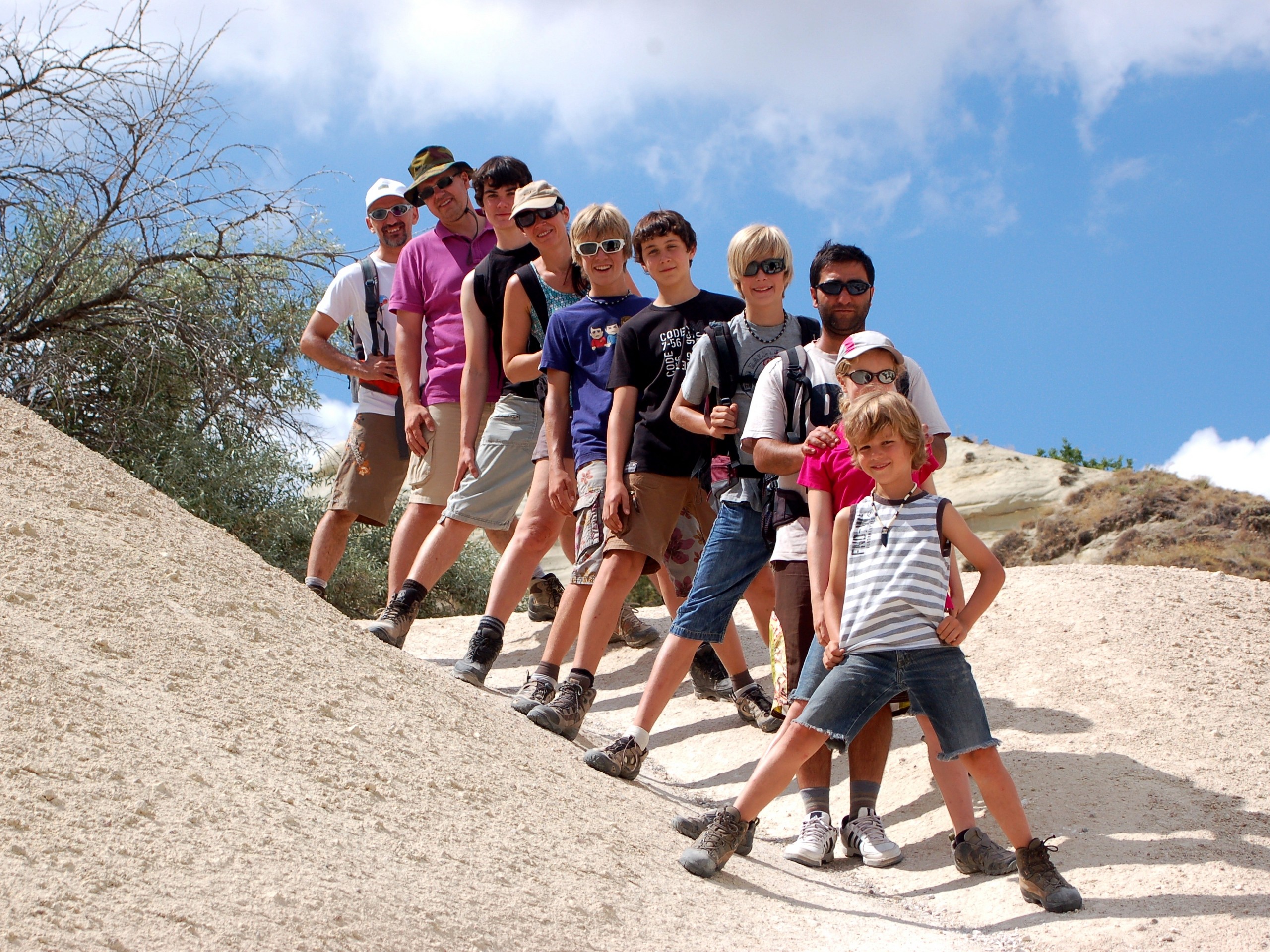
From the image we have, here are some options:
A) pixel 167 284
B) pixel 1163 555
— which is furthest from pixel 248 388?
pixel 1163 555

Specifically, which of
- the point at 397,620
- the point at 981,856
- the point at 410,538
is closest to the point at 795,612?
the point at 981,856

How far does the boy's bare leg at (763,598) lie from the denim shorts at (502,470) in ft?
3.59

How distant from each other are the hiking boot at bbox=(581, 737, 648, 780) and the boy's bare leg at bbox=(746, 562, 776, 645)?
0.95 m

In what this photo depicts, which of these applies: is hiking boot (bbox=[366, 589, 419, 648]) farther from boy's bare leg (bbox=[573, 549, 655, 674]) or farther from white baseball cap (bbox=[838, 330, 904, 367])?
white baseball cap (bbox=[838, 330, 904, 367])

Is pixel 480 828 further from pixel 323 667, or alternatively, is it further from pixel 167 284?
pixel 167 284

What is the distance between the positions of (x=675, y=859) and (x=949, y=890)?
1.01 meters

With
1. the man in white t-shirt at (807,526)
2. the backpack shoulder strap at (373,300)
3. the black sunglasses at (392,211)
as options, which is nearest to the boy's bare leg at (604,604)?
the man in white t-shirt at (807,526)

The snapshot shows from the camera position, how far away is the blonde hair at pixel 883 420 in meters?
3.80

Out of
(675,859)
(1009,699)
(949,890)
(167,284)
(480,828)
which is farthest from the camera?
(167,284)

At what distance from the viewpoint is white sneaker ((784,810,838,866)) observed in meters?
4.28

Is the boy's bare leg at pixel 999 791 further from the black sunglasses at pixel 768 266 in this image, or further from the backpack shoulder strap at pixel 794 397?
the black sunglasses at pixel 768 266

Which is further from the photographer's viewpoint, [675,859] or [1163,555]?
[1163,555]

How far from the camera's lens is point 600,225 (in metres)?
5.05

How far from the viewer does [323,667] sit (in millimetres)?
4004
